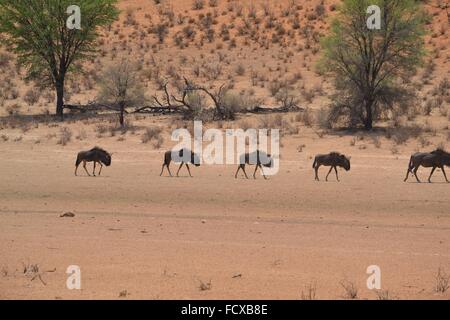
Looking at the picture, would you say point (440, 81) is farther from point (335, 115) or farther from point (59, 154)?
point (59, 154)

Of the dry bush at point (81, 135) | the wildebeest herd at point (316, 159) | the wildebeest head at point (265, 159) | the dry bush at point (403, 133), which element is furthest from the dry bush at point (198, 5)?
the wildebeest head at point (265, 159)

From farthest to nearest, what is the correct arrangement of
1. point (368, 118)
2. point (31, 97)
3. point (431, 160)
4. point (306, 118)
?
point (31, 97), point (306, 118), point (368, 118), point (431, 160)

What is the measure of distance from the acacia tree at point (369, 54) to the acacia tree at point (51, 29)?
11565 millimetres

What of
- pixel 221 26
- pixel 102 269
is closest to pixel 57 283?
pixel 102 269

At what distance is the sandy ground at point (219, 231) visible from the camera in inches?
436

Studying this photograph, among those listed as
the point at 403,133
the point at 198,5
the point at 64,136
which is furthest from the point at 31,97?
the point at 198,5

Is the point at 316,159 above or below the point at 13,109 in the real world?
below

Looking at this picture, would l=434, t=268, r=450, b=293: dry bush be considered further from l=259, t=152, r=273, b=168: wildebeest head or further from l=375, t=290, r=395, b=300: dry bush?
l=259, t=152, r=273, b=168: wildebeest head

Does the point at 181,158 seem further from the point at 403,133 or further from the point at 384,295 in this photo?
the point at 384,295

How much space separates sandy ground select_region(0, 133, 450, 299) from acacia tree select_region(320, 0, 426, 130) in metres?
7.19

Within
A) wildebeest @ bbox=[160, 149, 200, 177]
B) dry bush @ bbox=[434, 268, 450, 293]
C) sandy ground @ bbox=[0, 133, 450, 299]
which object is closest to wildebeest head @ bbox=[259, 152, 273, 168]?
sandy ground @ bbox=[0, 133, 450, 299]

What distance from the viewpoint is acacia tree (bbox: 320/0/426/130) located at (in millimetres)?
32938

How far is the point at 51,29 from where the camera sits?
37.8m

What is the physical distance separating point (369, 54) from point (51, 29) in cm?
1464
